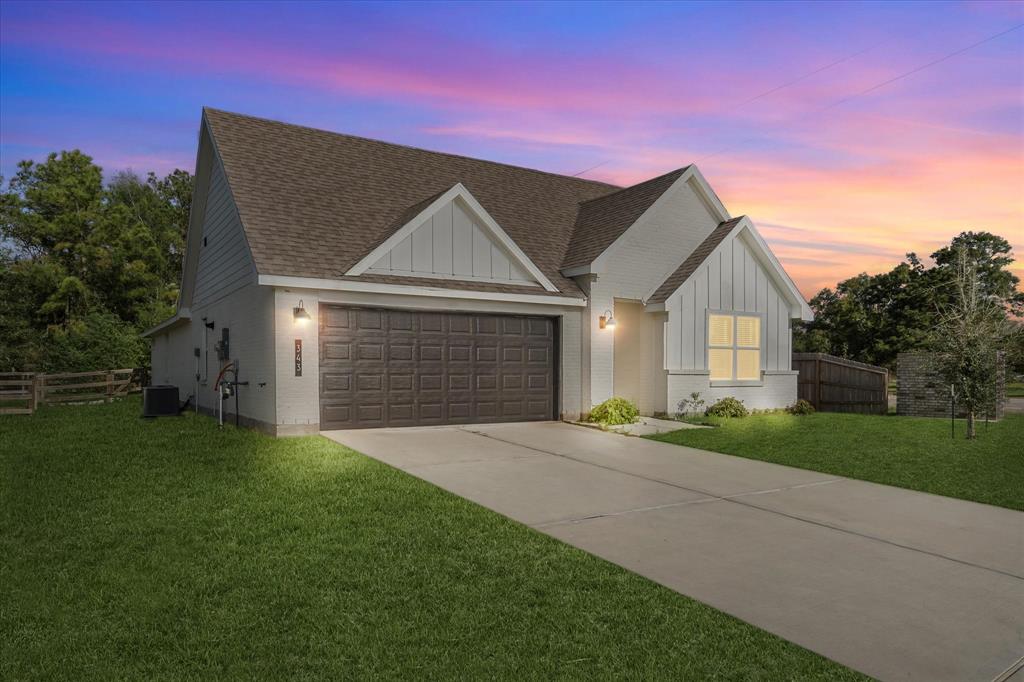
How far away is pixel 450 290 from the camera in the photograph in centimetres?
1329

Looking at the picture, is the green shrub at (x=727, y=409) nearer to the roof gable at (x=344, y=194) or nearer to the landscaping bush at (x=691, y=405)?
the landscaping bush at (x=691, y=405)

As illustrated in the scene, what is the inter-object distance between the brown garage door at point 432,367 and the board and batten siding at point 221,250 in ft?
8.06

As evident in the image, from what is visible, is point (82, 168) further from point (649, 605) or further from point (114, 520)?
point (649, 605)

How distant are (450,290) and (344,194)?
12.4 ft

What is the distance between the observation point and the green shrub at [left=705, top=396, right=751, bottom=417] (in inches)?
632

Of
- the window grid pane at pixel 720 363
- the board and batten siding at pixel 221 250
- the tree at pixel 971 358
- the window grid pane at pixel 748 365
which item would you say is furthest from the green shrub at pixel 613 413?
the board and batten siding at pixel 221 250

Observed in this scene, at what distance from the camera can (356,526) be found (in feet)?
18.8

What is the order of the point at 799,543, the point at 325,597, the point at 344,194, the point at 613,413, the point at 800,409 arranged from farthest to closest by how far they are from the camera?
the point at 800,409, the point at 344,194, the point at 613,413, the point at 799,543, the point at 325,597

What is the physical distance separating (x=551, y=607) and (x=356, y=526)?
95.8 inches

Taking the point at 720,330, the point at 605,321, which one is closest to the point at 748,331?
the point at 720,330

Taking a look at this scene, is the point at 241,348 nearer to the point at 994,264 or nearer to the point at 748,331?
the point at 748,331

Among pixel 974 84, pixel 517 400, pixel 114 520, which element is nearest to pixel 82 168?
pixel 517 400

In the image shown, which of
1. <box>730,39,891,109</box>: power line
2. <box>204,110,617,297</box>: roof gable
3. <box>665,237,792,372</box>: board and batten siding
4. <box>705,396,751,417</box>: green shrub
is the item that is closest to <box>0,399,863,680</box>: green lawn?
<box>204,110,617,297</box>: roof gable

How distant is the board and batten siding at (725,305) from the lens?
15.8 m
